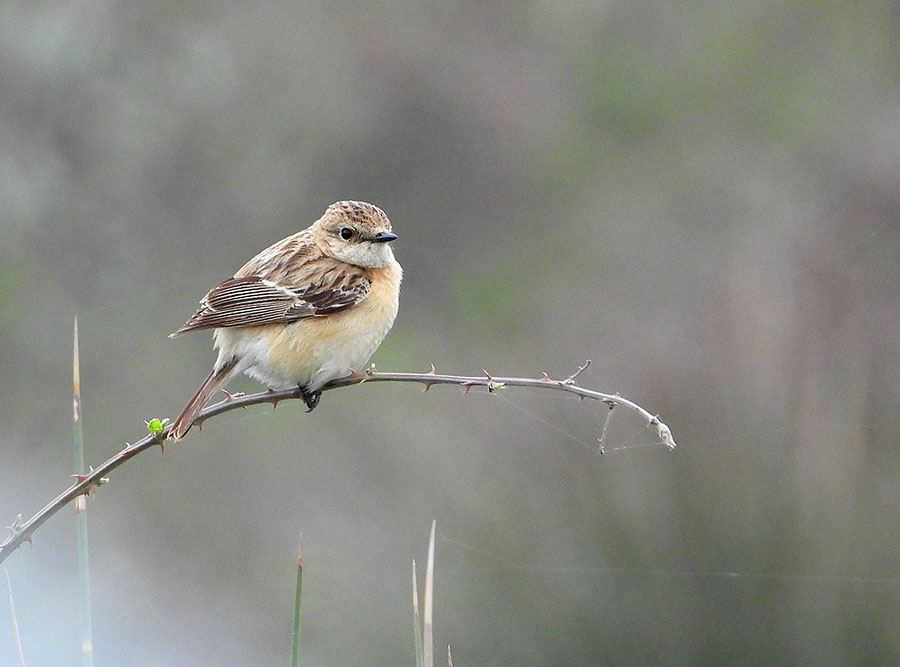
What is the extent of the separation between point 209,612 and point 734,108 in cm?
596

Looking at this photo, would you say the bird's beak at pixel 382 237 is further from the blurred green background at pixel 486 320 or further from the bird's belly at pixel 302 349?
the blurred green background at pixel 486 320

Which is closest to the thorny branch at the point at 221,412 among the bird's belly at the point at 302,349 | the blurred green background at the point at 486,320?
the blurred green background at the point at 486,320

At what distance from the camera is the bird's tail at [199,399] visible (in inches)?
126

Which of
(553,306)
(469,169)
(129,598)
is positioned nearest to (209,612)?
(129,598)

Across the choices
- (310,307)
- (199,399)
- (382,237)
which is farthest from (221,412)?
(382,237)

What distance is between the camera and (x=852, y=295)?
20.5 feet

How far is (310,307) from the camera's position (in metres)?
4.18

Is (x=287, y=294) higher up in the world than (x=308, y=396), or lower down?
higher up

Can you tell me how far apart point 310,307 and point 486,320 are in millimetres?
4450

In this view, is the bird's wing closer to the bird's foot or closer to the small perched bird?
the small perched bird

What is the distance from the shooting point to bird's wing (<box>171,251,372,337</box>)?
4.03 metres

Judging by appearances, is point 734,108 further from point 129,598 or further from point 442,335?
point 129,598

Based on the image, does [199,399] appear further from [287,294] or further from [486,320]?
[486,320]

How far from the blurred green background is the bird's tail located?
750mm
